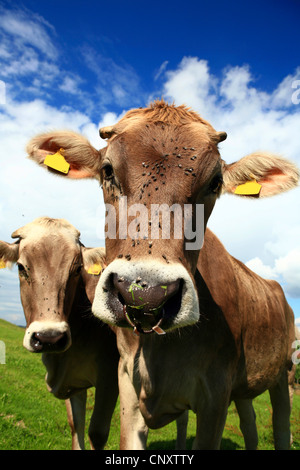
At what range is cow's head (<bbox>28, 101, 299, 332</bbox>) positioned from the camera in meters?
2.11

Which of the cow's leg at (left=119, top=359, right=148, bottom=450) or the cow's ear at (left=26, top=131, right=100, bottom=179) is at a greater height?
the cow's ear at (left=26, top=131, right=100, bottom=179)

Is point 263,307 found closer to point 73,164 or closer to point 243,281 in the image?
point 243,281

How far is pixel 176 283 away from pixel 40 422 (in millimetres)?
5815

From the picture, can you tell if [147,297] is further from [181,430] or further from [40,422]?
[40,422]

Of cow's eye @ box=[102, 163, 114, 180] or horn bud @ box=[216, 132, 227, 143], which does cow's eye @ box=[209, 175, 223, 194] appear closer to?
horn bud @ box=[216, 132, 227, 143]

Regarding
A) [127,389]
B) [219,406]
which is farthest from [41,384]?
[219,406]

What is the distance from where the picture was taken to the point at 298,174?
365cm

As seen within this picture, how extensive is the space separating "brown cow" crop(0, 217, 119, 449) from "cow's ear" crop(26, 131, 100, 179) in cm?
117

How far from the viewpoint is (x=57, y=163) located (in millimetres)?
3717

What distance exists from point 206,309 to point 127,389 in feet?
3.95

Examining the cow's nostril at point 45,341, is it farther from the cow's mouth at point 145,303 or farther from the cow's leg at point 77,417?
the cow's leg at point 77,417

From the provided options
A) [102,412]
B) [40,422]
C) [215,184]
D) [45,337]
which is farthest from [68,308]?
[40,422]

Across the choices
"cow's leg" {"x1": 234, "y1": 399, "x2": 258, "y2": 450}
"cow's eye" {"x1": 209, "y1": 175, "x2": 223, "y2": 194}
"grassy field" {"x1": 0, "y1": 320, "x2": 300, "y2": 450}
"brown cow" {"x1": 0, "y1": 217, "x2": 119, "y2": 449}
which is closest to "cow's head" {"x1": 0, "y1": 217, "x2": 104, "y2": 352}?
"brown cow" {"x1": 0, "y1": 217, "x2": 119, "y2": 449}

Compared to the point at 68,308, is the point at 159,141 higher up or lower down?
higher up
